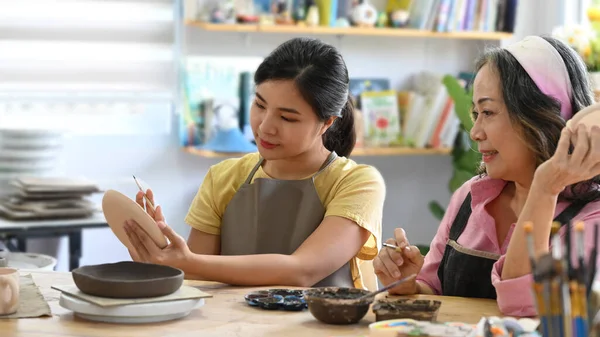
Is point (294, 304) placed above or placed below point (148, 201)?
below

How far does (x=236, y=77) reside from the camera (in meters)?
4.31

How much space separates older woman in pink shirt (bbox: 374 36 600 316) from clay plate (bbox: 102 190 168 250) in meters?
0.48

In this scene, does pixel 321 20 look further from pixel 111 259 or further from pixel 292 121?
pixel 292 121

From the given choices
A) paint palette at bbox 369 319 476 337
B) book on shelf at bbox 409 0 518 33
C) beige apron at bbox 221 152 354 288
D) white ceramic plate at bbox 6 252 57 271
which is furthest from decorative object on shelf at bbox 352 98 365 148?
paint palette at bbox 369 319 476 337

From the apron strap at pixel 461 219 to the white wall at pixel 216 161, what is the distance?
2359mm

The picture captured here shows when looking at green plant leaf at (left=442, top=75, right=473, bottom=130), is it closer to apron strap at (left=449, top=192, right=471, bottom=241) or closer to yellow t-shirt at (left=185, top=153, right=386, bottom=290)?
yellow t-shirt at (left=185, top=153, right=386, bottom=290)

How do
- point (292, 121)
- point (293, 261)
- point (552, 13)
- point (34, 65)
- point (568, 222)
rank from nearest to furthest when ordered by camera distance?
1. point (568, 222)
2. point (293, 261)
3. point (292, 121)
4. point (34, 65)
5. point (552, 13)

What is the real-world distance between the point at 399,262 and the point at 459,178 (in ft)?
8.35

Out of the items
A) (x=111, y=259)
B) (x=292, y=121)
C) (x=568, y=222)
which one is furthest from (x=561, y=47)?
(x=111, y=259)

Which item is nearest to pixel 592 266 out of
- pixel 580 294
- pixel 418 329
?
pixel 580 294

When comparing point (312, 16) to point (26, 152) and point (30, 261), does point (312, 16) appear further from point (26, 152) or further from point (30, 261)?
point (30, 261)

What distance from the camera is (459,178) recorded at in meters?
4.48

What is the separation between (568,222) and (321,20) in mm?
2586

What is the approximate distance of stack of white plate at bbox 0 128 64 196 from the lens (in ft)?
12.1
